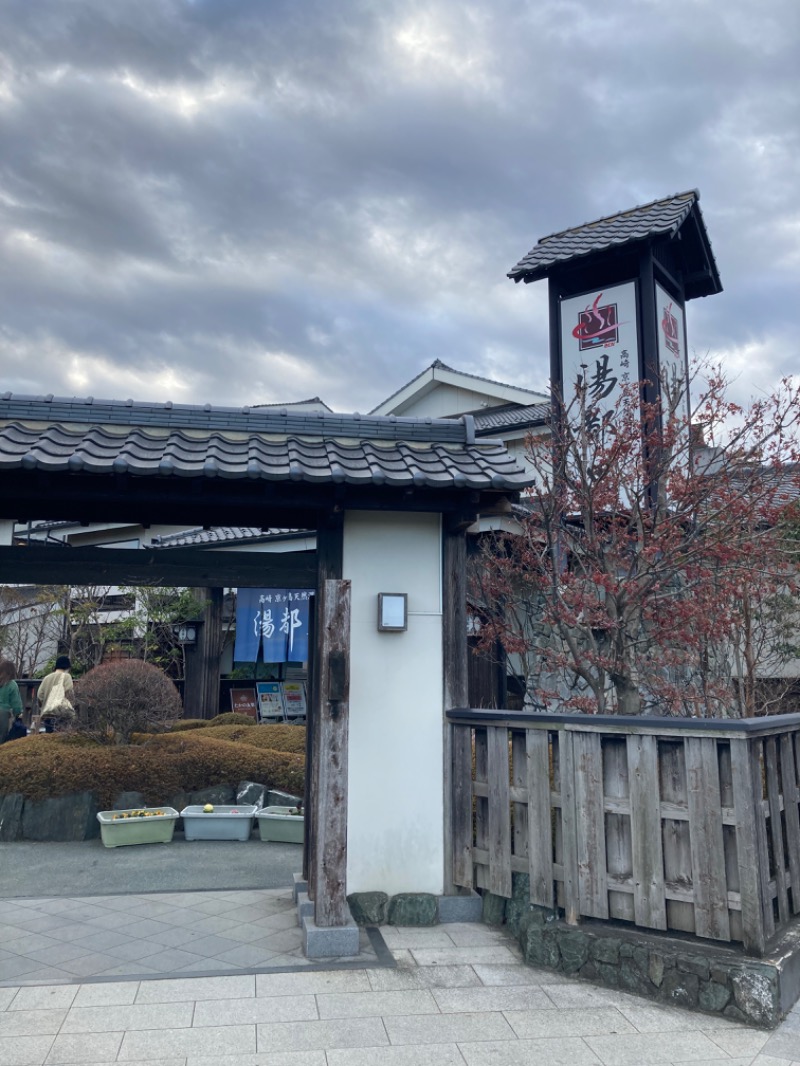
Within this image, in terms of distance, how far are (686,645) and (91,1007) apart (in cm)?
606

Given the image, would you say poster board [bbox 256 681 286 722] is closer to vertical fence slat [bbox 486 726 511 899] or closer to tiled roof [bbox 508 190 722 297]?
tiled roof [bbox 508 190 722 297]

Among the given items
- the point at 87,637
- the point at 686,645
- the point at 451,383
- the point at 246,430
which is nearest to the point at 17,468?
the point at 246,430

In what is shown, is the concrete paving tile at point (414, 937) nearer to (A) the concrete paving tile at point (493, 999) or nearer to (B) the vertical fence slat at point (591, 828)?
(A) the concrete paving tile at point (493, 999)

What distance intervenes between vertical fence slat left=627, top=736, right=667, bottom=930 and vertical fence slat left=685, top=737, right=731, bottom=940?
8.1 inches

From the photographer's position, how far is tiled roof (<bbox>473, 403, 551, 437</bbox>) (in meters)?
16.0

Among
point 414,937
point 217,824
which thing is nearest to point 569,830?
point 414,937

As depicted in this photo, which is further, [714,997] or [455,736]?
[455,736]

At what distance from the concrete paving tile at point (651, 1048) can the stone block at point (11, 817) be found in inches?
308

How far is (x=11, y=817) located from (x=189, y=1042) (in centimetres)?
670

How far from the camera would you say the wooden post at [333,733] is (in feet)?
18.7

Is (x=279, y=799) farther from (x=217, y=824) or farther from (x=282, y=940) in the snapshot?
(x=282, y=940)

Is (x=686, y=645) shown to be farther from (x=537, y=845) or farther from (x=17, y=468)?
(x=17, y=468)

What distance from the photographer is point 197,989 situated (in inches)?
192

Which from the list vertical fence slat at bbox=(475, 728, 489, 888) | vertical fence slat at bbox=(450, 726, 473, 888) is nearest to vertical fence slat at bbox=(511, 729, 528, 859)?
vertical fence slat at bbox=(475, 728, 489, 888)
